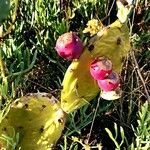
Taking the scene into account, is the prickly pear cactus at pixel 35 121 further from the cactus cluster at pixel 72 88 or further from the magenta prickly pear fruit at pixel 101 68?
the magenta prickly pear fruit at pixel 101 68

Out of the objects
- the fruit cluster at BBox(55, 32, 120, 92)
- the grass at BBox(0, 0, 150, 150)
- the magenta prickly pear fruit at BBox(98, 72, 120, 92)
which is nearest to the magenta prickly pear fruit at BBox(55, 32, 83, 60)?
the fruit cluster at BBox(55, 32, 120, 92)

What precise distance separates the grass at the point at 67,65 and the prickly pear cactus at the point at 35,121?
0.09 meters

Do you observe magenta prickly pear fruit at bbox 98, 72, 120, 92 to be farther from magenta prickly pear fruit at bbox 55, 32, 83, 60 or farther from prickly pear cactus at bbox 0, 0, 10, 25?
prickly pear cactus at bbox 0, 0, 10, 25

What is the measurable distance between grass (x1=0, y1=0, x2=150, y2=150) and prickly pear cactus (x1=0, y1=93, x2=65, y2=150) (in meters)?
0.09

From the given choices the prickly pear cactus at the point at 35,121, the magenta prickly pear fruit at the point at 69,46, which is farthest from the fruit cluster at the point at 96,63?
the prickly pear cactus at the point at 35,121

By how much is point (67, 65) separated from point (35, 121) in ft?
1.29

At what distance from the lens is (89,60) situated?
1.23 m

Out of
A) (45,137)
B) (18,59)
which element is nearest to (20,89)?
(18,59)

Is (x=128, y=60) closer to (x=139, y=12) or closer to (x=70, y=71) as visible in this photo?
(x=139, y=12)

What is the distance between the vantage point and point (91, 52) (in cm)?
123

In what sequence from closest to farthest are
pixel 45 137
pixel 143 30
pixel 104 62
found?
1. pixel 104 62
2. pixel 45 137
3. pixel 143 30

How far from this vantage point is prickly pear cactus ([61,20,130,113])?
1.23 metres

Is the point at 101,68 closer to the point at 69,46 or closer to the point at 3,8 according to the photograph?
the point at 69,46

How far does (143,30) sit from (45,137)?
677 mm
